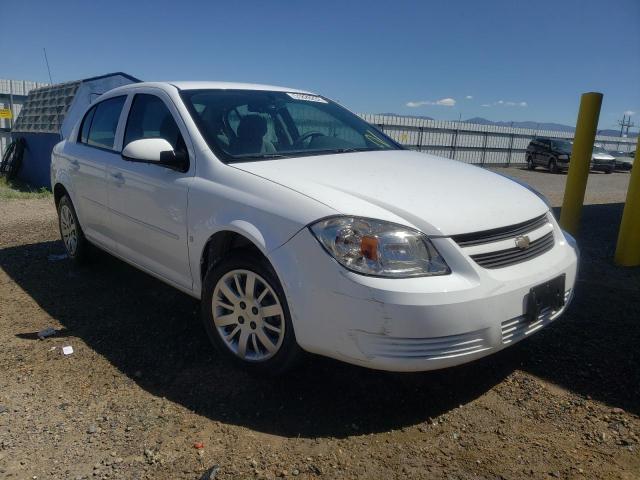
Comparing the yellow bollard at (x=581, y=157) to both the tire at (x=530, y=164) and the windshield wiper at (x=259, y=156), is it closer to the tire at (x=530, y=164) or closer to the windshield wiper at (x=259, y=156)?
the windshield wiper at (x=259, y=156)

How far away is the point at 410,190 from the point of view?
8.84 feet

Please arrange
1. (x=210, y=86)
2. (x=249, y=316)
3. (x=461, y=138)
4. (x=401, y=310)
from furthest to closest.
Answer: (x=461, y=138) < (x=210, y=86) < (x=249, y=316) < (x=401, y=310)

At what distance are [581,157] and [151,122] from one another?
16.4 feet

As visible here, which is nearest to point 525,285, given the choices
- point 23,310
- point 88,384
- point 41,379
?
point 88,384

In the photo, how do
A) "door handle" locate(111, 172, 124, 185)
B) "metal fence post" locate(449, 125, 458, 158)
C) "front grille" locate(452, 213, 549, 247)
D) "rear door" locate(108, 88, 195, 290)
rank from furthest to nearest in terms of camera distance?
"metal fence post" locate(449, 125, 458, 158) → "door handle" locate(111, 172, 124, 185) → "rear door" locate(108, 88, 195, 290) → "front grille" locate(452, 213, 549, 247)

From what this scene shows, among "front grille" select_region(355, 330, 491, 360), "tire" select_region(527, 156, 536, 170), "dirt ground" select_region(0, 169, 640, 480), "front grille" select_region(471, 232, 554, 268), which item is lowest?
"tire" select_region(527, 156, 536, 170)

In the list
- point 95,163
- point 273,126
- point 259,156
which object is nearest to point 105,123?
point 95,163

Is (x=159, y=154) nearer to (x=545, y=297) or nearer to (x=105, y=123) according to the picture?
(x=105, y=123)

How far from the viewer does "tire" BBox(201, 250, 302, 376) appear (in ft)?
8.65

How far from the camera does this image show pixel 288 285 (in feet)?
8.14

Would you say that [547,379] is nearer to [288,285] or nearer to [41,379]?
[288,285]

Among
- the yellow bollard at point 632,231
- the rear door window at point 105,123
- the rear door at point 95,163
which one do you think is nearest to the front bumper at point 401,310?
the rear door at point 95,163

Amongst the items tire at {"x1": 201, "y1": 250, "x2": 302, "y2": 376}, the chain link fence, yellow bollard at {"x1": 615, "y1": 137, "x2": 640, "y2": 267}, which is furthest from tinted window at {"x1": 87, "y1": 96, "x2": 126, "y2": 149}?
the chain link fence

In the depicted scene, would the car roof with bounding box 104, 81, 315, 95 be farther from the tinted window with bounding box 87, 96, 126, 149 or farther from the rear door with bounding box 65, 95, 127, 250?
the rear door with bounding box 65, 95, 127, 250
